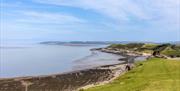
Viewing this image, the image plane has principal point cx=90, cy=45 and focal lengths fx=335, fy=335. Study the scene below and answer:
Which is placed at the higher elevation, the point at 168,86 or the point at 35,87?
the point at 168,86

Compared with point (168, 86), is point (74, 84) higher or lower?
lower

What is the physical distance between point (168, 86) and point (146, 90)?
3132mm

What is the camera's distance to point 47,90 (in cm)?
5356

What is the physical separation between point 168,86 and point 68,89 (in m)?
23.7

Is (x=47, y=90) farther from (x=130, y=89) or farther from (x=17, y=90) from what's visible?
(x=130, y=89)

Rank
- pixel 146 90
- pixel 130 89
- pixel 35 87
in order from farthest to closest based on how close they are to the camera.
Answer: pixel 35 87, pixel 130 89, pixel 146 90

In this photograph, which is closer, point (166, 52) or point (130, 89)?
point (130, 89)

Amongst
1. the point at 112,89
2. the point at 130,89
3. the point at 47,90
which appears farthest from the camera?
the point at 47,90

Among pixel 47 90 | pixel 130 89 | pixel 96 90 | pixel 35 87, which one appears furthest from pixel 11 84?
pixel 130 89

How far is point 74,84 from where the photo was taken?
60562 mm

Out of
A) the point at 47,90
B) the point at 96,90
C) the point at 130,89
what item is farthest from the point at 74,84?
the point at 130,89

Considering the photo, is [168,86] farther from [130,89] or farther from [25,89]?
[25,89]

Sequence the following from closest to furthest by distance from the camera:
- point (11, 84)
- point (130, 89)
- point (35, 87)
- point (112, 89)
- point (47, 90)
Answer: point (130, 89) → point (112, 89) → point (47, 90) → point (35, 87) → point (11, 84)

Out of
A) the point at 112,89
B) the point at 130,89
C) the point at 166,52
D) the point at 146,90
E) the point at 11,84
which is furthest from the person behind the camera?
the point at 166,52
